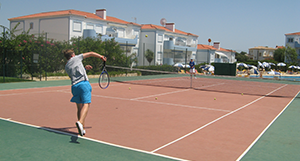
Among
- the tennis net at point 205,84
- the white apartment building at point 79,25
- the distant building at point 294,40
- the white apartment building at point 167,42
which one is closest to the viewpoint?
the tennis net at point 205,84

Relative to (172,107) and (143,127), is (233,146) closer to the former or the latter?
(143,127)

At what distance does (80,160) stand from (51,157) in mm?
463

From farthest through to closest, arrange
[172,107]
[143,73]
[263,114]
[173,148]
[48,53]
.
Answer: [143,73] → [48,53] → [172,107] → [263,114] → [173,148]

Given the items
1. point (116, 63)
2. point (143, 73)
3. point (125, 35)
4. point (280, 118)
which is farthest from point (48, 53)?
point (125, 35)

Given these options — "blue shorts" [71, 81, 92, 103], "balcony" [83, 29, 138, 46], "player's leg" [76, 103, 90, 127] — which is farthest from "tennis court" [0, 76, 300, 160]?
"balcony" [83, 29, 138, 46]

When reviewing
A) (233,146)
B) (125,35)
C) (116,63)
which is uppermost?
(125,35)

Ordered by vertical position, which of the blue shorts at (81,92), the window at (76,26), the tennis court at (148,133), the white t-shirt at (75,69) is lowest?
the tennis court at (148,133)

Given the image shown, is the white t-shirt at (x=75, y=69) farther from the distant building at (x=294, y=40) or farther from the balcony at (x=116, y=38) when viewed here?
the distant building at (x=294, y=40)

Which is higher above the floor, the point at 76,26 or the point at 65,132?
the point at 76,26

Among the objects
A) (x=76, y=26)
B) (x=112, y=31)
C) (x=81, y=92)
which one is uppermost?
(x=112, y=31)

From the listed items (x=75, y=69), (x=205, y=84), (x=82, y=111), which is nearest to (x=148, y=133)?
(x=82, y=111)

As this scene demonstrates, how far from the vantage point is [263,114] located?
8148mm

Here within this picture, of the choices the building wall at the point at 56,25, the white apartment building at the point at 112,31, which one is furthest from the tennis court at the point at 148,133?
the building wall at the point at 56,25

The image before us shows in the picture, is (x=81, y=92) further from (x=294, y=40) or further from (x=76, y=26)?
(x=294, y=40)
